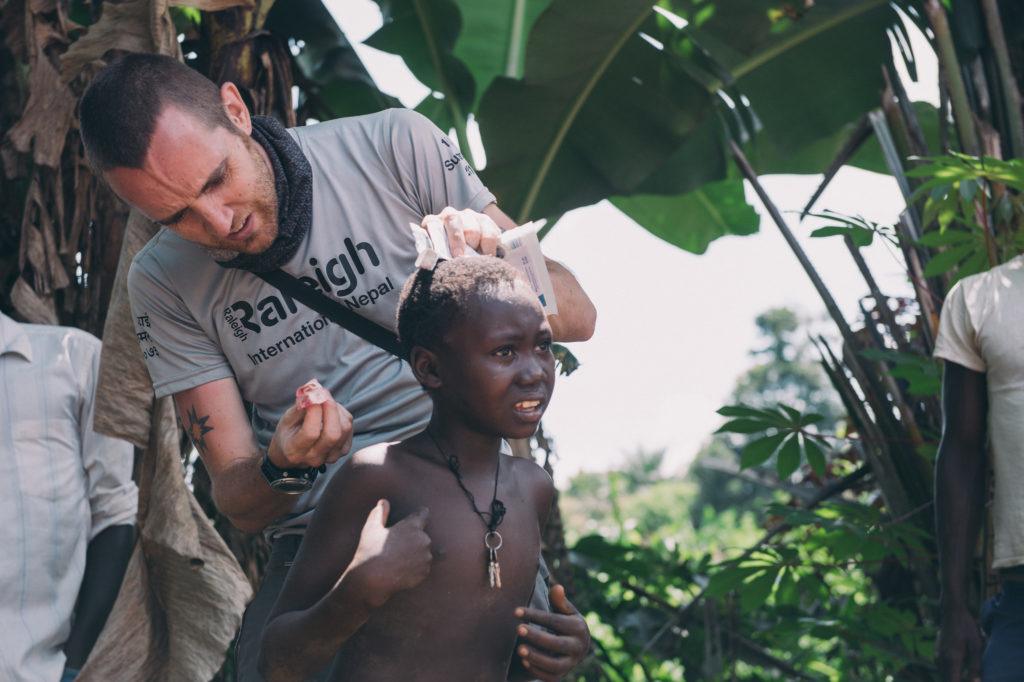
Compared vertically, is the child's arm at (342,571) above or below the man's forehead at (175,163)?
below

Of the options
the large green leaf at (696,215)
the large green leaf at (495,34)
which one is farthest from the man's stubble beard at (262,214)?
the large green leaf at (696,215)

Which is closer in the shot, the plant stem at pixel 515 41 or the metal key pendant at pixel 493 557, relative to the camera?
the metal key pendant at pixel 493 557

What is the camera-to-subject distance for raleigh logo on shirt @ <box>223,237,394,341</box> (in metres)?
2.21

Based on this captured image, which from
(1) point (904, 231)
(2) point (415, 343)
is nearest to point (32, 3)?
(2) point (415, 343)

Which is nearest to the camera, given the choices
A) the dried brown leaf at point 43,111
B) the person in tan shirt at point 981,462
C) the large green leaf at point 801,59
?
the person in tan shirt at point 981,462

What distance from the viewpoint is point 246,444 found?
7.56 feet

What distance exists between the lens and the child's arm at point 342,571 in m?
1.74

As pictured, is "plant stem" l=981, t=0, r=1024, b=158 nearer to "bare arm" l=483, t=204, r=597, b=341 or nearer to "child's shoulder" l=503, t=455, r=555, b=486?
"bare arm" l=483, t=204, r=597, b=341

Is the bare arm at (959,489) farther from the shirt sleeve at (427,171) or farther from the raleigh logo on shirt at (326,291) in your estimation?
the raleigh logo on shirt at (326,291)

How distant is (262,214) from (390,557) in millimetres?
741

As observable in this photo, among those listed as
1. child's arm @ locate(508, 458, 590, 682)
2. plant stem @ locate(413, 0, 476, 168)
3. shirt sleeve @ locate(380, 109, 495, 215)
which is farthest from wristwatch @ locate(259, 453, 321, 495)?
plant stem @ locate(413, 0, 476, 168)

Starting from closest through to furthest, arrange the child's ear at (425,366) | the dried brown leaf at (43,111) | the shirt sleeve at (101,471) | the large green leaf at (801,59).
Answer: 1. the child's ear at (425,366)
2. the shirt sleeve at (101,471)
3. the dried brown leaf at (43,111)
4. the large green leaf at (801,59)

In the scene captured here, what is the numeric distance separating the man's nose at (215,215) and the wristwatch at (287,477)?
0.41 metres

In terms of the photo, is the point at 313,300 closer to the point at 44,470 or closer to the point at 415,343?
the point at 415,343
